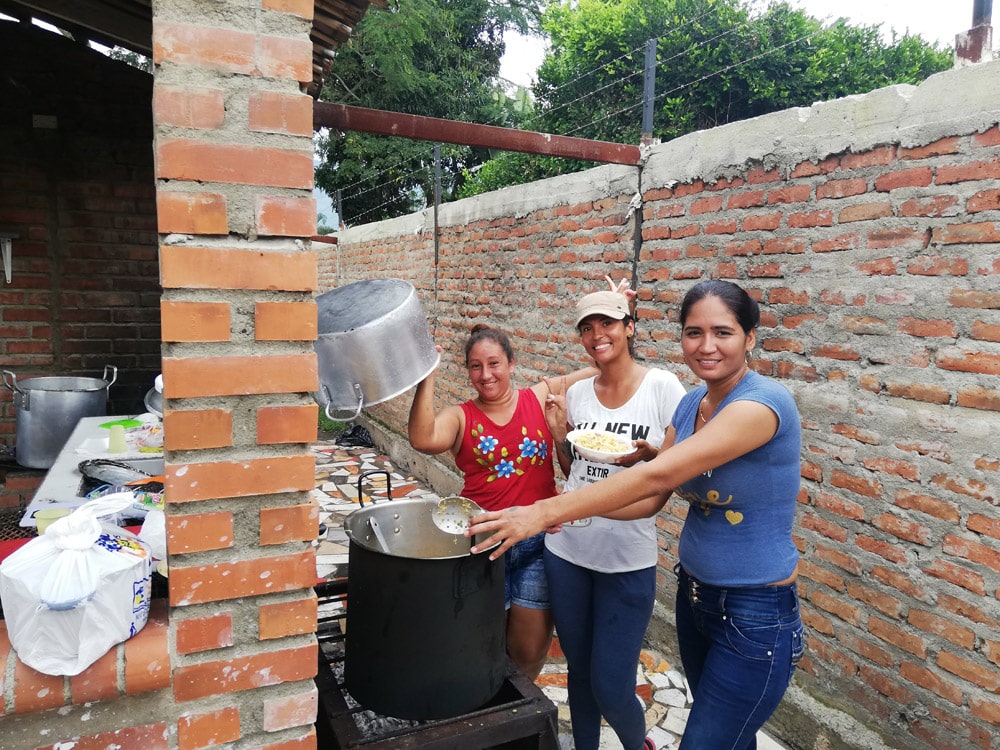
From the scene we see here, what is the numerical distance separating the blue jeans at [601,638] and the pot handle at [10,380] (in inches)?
129

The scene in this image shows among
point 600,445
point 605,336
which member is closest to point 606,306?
point 605,336

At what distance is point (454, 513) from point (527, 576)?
0.60m

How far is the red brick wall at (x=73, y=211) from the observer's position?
167 inches

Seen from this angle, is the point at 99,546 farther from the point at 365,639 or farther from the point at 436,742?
the point at 436,742

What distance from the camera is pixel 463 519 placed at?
2.14m

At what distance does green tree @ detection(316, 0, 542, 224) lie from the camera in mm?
16656

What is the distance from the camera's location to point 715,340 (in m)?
1.94

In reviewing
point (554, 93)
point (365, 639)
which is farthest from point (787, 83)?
point (365, 639)

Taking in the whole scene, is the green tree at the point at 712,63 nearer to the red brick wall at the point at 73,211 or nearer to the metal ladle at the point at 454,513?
the red brick wall at the point at 73,211

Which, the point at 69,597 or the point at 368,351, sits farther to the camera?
the point at 368,351

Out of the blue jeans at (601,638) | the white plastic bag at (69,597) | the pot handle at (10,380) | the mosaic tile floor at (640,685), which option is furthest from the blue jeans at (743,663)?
the pot handle at (10,380)

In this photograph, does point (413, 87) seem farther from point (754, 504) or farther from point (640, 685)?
point (754, 504)

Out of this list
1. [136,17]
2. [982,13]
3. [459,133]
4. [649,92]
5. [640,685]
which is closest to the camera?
[982,13]

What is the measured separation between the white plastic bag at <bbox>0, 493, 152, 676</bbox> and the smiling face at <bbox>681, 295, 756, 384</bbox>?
5.00 feet
